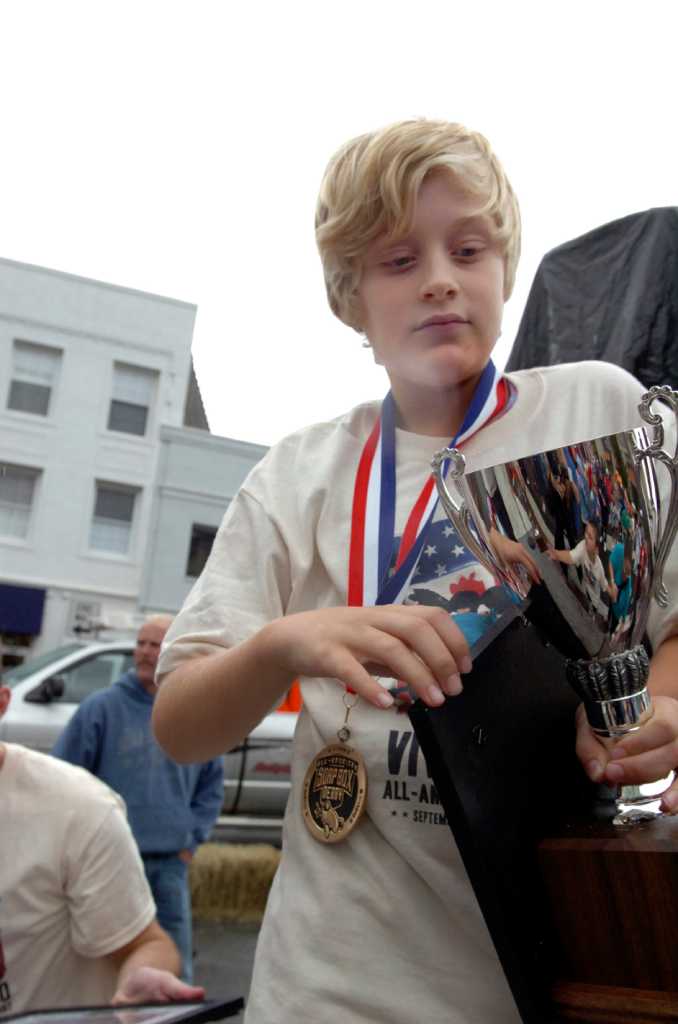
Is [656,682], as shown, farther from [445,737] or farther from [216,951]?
[216,951]

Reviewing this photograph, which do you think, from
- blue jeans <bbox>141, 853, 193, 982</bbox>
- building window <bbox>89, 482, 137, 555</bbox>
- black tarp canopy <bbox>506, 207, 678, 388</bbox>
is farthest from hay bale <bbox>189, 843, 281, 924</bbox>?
black tarp canopy <bbox>506, 207, 678, 388</bbox>

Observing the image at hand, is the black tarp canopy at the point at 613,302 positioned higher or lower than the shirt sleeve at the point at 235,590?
higher

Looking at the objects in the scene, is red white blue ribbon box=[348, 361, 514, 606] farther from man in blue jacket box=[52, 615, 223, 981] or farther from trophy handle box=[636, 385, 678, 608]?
man in blue jacket box=[52, 615, 223, 981]

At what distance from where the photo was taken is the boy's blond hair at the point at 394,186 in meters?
0.82

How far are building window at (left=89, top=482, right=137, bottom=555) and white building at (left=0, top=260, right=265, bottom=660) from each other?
0.08 feet

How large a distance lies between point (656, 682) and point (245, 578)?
1.06 feet

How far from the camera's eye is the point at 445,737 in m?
0.57

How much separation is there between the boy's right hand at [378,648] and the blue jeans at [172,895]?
3404 millimetres

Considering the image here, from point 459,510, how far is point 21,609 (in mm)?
11917

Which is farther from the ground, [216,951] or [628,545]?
[628,545]

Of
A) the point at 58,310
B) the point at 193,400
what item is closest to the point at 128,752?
the point at 58,310

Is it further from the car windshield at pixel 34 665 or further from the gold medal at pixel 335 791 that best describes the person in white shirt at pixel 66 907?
the car windshield at pixel 34 665

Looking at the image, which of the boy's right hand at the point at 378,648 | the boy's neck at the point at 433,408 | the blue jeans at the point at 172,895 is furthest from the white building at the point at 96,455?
the blue jeans at the point at 172,895

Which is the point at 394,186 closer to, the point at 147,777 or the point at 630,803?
the point at 630,803
